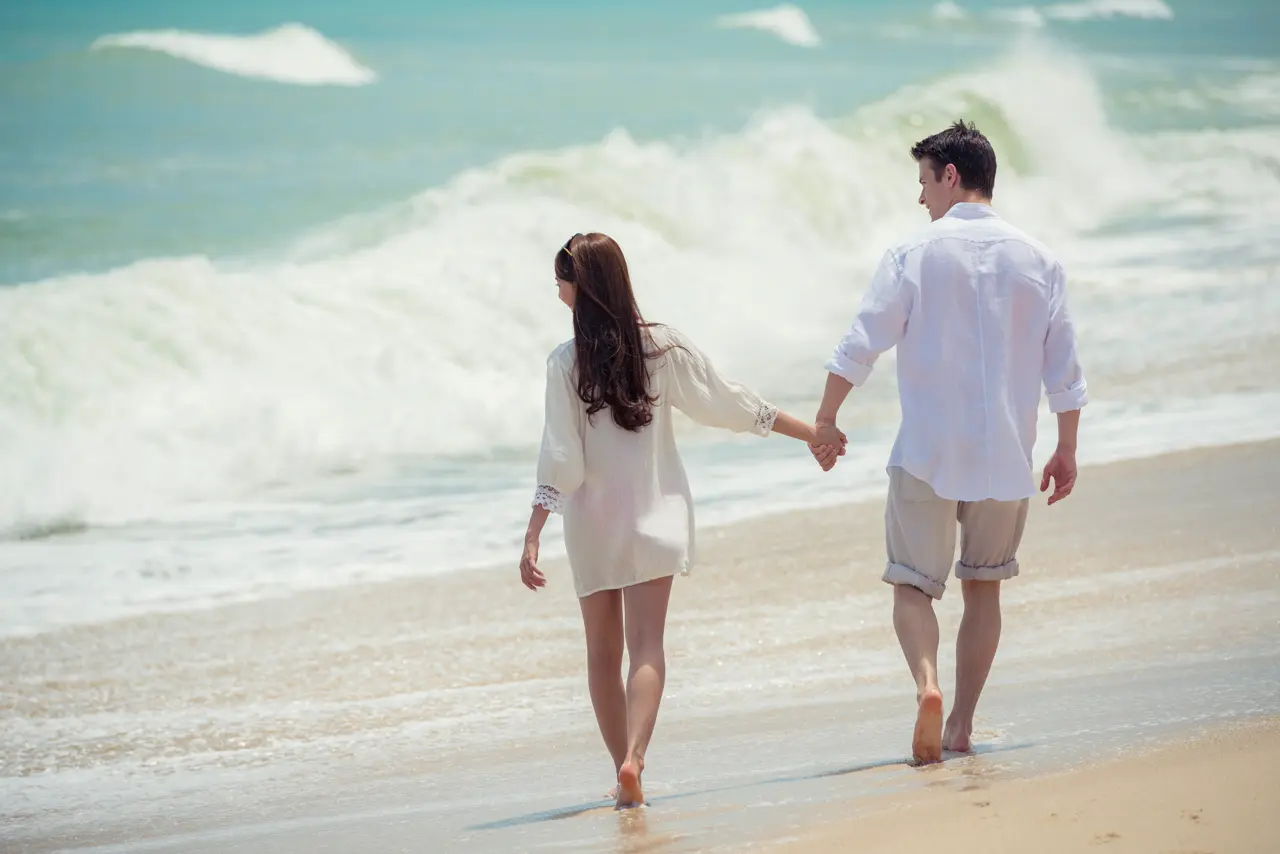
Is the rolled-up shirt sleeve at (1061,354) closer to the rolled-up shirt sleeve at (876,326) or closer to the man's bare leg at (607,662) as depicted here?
the rolled-up shirt sleeve at (876,326)

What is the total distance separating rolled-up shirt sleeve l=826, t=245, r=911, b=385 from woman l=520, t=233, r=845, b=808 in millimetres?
320

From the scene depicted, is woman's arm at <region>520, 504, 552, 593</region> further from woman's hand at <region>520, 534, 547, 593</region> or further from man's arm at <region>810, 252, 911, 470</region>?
man's arm at <region>810, 252, 911, 470</region>

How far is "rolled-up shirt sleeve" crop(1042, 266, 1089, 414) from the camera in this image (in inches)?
154

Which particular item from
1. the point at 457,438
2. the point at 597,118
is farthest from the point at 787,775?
the point at 597,118

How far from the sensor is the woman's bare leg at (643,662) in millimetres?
3736

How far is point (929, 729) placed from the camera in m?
3.67

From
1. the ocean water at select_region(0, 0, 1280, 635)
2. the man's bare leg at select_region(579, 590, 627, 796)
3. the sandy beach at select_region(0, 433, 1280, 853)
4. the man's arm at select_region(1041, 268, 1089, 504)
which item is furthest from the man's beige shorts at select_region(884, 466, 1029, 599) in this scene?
the ocean water at select_region(0, 0, 1280, 635)

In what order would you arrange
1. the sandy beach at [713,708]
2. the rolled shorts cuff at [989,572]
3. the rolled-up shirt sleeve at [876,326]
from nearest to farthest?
the sandy beach at [713,708]
the rolled-up shirt sleeve at [876,326]
the rolled shorts cuff at [989,572]

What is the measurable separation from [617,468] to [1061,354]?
114 cm

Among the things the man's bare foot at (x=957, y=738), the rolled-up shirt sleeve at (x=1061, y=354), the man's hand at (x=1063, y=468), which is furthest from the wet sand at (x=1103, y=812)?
the rolled-up shirt sleeve at (x=1061, y=354)

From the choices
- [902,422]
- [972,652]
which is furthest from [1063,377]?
[972,652]

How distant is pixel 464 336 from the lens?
40.9ft

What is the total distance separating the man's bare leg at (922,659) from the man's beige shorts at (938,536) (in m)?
0.04

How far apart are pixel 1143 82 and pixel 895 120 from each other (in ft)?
18.7
